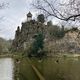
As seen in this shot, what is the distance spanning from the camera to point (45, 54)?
109562 mm

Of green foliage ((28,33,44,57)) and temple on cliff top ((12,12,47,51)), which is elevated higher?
temple on cliff top ((12,12,47,51))

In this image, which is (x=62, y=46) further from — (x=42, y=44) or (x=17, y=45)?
(x=17, y=45)

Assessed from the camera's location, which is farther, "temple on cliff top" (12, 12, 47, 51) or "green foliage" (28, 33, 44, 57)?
"temple on cliff top" (12, 12, 47, 51)

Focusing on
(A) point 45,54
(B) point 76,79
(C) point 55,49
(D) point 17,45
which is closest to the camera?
(B) point 76,79

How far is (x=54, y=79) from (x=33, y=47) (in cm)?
7197

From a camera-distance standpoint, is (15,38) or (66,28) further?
(15,38)

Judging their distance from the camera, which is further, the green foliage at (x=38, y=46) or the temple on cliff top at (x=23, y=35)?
the temple on cliff top at (x=23, y=35)

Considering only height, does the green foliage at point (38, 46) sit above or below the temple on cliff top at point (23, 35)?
below

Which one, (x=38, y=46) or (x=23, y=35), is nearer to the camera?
(x=38, y=46)

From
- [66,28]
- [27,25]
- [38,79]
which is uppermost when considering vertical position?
[27,25]

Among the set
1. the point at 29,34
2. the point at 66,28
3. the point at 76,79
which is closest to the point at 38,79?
the point at 76,79

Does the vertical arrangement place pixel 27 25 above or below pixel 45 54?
above

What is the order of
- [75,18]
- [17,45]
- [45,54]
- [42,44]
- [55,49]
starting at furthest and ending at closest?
1. [17,45]
2. [55,49]
3. [45,54]
4. [42,44]
5. [75,18]

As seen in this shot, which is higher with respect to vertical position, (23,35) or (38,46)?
(23,35)
